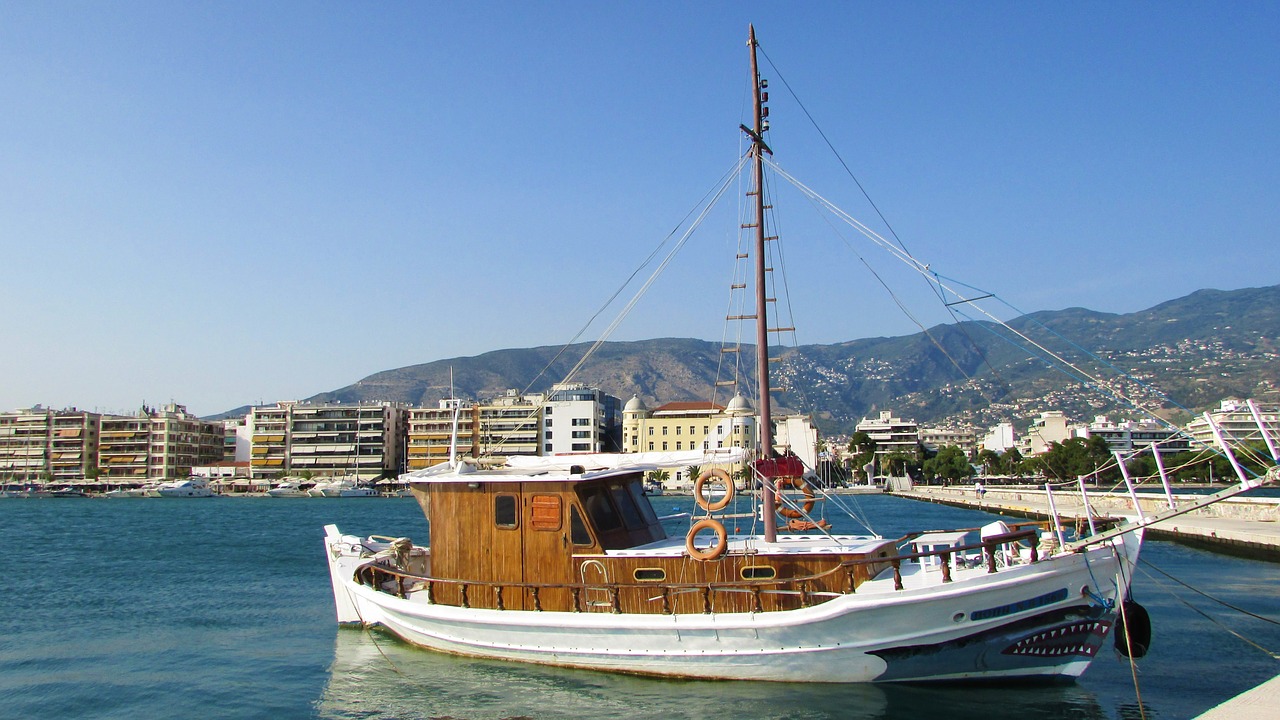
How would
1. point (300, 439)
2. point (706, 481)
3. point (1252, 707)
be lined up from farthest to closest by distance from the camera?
point (300, 439) < point (706, 481) < point (1252, 707)

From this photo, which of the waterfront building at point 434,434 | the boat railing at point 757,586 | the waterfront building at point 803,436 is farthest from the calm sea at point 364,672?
the waterfront building at point 434,434

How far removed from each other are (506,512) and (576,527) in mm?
1127

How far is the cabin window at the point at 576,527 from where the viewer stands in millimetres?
12523

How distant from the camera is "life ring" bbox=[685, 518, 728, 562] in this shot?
37.5 feet

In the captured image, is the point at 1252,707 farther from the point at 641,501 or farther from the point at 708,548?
the point at 641,501

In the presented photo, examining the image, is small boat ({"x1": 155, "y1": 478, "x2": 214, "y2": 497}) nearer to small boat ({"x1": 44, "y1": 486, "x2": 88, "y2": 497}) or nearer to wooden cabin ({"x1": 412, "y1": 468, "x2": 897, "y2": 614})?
small boat ({"x1": 44, "y1": 486, "x2": 88, "y2": 497})

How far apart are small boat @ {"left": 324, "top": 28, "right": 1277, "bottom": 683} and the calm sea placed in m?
0.41

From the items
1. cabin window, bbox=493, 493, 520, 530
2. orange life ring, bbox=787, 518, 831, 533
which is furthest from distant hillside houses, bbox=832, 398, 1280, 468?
cabin window, bbox=493, 493, 520, 530

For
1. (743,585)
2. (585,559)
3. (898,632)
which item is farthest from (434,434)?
(898,632)

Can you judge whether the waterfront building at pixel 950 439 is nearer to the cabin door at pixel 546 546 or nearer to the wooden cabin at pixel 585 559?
the wooden cabin at pixel 585 559

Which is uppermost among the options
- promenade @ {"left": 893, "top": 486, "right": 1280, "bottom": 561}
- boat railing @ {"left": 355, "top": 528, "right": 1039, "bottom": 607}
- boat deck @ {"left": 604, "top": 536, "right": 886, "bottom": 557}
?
boat deck @ {"left": 604, "top": 536, "right": 886, "bottom": 557}

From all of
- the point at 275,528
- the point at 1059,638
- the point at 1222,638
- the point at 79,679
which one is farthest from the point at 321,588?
the point at 275,528

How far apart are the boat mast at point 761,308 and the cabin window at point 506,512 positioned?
369cm

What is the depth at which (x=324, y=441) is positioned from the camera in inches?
4621
